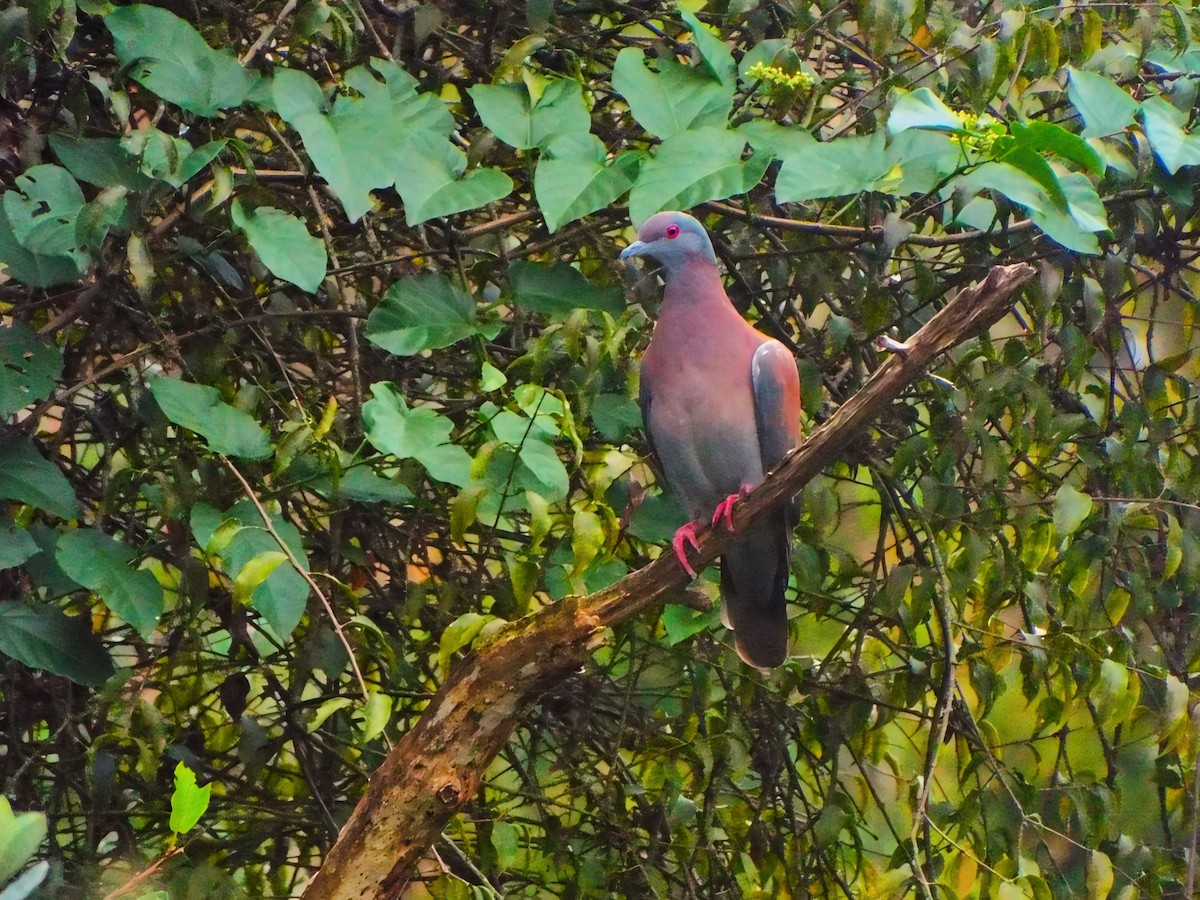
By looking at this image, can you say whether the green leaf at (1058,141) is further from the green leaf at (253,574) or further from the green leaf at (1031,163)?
the green leaf at (253,574)

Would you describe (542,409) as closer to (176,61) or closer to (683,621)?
(683,621)

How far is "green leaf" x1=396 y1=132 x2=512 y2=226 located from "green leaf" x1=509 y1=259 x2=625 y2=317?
0.60 ft

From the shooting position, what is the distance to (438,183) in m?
1.35

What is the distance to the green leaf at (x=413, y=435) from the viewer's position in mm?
1249

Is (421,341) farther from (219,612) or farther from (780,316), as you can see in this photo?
(780,316)

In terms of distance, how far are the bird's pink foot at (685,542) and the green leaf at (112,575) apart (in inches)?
24.0

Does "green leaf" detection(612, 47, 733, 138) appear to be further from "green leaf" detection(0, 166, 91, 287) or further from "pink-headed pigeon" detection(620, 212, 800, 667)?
"green leaf" detection(0, 166, 91, 287)

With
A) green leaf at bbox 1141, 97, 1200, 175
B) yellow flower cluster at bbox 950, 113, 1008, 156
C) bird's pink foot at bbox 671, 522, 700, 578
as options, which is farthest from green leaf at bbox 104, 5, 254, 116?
green leaf at bbox 1141, 97, 1200, 175

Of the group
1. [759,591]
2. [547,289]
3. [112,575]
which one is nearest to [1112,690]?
[759,591]

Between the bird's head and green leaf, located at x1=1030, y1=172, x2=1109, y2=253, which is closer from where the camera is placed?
green leaf, located at x1=1030, y1=172, x2=1109, y2=253

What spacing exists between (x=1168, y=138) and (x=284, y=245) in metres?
1.12

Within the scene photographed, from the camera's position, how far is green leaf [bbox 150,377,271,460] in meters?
1.29

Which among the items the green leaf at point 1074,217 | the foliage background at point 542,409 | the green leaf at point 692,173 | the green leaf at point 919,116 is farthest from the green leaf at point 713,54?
the green leaf at point 1074,217

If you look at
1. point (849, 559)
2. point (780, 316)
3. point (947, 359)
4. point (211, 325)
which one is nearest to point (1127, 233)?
point (947, 359)
